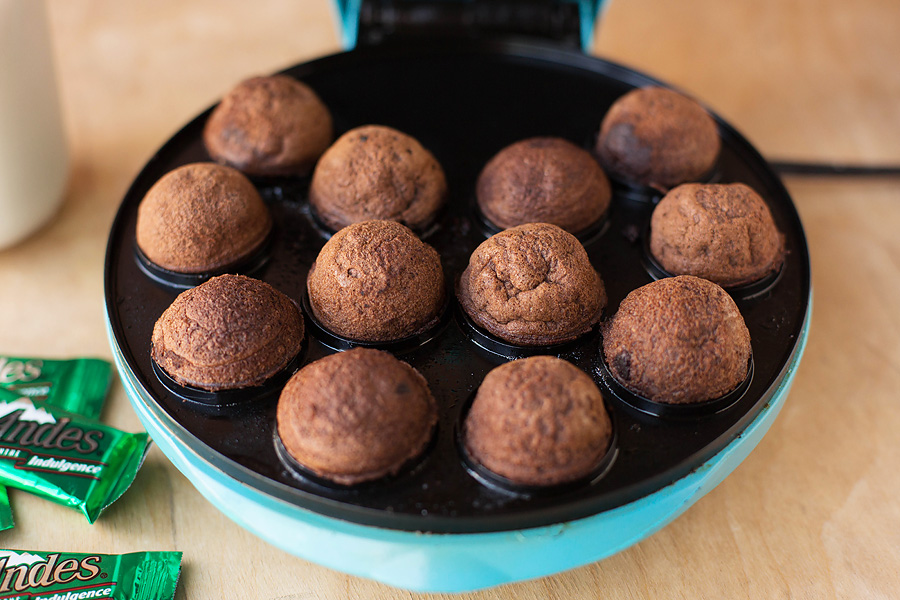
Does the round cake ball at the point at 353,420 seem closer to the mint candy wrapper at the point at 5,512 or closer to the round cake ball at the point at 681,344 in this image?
the round cake ball at the point at 681,344

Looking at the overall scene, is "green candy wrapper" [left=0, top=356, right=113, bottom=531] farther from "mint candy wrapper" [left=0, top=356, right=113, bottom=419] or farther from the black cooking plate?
the black cooking plate

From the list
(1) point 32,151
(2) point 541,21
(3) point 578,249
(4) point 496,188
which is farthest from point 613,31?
(1) point 32,151

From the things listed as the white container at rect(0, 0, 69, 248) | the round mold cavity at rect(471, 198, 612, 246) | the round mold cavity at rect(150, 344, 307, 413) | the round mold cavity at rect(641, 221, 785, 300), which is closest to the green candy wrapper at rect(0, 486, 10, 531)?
the round mold cavity at rect(150, 344, 307, 413)

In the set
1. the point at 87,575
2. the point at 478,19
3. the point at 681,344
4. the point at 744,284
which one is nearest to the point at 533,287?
the point at 681,344

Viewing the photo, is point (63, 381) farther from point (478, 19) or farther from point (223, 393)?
point (478, 19)

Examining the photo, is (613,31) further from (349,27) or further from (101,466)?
(101,466)

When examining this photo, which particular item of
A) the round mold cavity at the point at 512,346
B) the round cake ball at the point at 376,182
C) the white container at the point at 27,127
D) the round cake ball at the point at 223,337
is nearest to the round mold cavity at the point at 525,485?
the round mold cavity at the point at 512,346

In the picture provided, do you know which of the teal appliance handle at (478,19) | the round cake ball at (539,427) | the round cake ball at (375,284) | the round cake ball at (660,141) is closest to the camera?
the round cake ball at (539,427)
